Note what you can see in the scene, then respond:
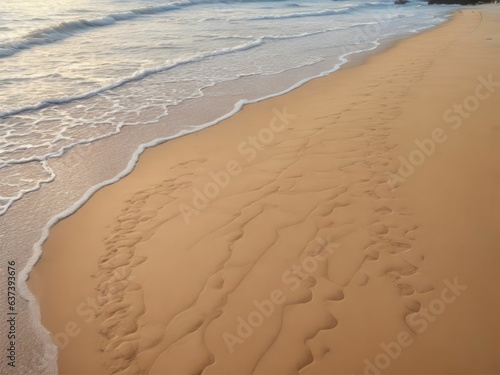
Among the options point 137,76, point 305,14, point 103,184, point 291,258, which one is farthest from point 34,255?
point 305,14

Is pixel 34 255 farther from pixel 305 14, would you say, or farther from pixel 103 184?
pixel 305 14

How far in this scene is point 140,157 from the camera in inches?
219

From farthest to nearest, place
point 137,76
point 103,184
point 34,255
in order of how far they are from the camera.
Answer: point 137,76
point 103,184
point 34,255

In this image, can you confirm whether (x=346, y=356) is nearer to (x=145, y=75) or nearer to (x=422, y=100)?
(x=422, y=100)

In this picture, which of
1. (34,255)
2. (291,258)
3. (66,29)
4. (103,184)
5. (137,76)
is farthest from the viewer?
(66,29)

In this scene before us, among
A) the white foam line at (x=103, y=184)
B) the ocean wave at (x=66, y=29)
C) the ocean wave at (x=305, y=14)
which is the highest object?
the white foam line at (x=103, y=184)

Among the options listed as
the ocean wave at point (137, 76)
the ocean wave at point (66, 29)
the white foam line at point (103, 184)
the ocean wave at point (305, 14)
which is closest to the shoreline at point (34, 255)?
the white foam line at point (103, 184)

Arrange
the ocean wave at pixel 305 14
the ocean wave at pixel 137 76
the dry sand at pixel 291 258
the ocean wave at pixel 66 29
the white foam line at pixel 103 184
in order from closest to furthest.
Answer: the dry sand at pixel 291 258, the white foam line at pixel 103 184, the ocean wave at pixel 137 76, the ocean wave at pixel 66 29, the ocean wave at pixel 305 14

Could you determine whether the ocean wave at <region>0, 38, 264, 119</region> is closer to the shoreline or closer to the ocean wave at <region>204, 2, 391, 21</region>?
the shoreline

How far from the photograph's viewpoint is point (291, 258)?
3.55m

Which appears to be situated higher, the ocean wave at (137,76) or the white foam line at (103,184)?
the white foam line at (103,184)

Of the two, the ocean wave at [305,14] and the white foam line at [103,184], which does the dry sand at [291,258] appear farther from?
the ocean wave at [305,14]

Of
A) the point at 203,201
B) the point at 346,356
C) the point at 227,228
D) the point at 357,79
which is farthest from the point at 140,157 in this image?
the point at 357,79

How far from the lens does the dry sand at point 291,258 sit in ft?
9.20
